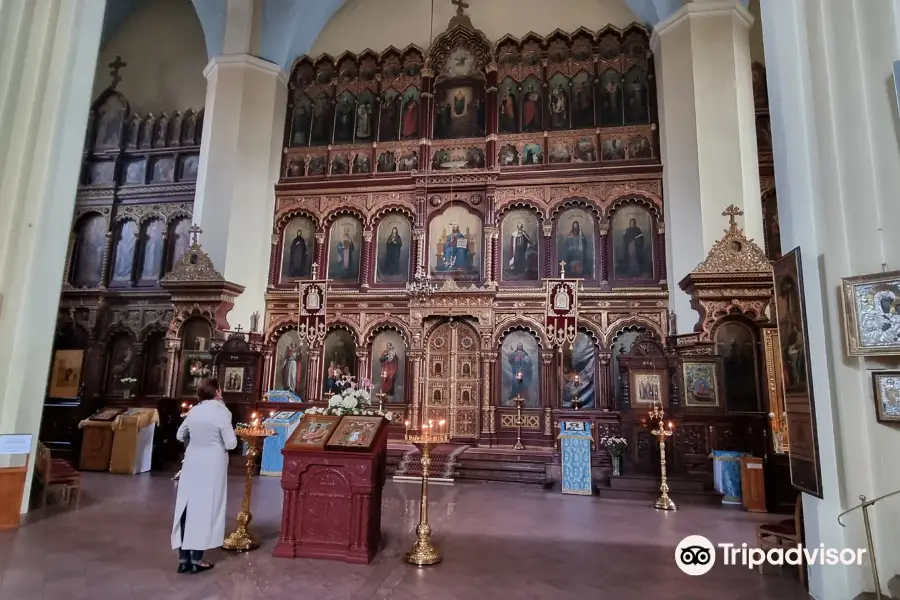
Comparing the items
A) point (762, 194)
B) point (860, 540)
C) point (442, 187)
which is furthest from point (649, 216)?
point (860, 540)

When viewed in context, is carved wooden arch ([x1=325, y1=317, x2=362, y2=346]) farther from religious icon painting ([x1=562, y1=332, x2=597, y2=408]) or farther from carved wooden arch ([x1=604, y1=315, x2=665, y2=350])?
carved wooden arch ([x1=604, y1=315, x2=665, y2=350])

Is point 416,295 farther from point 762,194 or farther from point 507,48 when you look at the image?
point 762,194

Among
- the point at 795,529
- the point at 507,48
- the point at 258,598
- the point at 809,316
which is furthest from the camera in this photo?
the point at 507,48

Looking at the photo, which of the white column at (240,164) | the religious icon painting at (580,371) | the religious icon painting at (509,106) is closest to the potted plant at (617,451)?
the religious icon painting at (580,371)

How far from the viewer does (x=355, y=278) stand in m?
14.6

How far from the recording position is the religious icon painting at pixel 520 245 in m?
13.8

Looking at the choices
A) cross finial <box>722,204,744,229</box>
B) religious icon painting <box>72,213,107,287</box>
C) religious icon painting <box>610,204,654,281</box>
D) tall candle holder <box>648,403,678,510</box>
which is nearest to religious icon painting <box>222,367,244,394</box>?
religious icon painting <box>72,213,107,287</box>

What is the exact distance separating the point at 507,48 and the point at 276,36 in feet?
21.2

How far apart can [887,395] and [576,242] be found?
383 inches

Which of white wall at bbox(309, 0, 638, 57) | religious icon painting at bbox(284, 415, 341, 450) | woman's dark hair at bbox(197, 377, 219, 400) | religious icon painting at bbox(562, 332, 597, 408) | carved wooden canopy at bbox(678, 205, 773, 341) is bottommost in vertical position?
religious icon painting at bbox(284, 415, 341, 450)

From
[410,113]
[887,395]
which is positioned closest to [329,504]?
[887,395]

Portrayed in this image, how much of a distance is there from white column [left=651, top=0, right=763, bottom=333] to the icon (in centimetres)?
635

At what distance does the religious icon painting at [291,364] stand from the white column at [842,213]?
38.1ft

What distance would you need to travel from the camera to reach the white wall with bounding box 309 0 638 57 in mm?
14852
